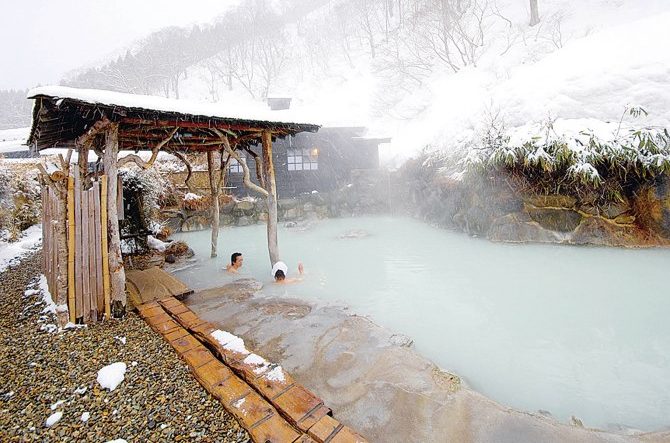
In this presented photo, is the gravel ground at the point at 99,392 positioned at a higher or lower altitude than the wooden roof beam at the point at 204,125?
lower

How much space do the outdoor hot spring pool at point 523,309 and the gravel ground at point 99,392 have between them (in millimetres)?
2404

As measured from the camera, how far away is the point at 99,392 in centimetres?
230

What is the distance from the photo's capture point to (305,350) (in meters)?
3.21

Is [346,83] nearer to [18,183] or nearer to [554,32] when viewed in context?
[554,32]

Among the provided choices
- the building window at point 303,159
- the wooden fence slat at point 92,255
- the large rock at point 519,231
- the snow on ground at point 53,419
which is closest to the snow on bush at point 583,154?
the large rock at point 519,231

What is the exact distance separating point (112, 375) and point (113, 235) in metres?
1.94

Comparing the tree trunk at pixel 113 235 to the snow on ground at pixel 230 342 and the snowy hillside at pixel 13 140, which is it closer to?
the snow on ground at pixel 230 342

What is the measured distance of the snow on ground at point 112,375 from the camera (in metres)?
2.38

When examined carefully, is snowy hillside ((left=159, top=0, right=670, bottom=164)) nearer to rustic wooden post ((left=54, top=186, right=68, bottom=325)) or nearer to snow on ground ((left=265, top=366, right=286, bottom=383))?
snow on ground ((left=265, top=366, right=286, bottom=383))


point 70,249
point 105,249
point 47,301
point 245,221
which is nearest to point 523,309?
point 105,249

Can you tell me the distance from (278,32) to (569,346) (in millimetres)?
47863

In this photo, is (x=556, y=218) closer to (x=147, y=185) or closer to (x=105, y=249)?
(x=105, y=249)

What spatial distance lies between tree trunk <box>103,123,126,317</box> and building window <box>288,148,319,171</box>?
1294cm

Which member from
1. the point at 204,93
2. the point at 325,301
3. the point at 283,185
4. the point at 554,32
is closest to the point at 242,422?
the point at 325,301
